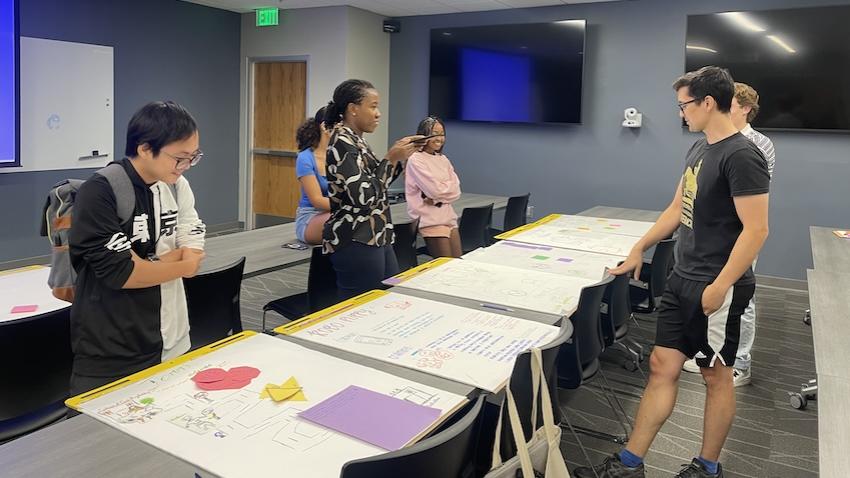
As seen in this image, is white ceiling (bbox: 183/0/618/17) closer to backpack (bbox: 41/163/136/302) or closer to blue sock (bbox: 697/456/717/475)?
blue sock (bbox: 697/456/717/475)

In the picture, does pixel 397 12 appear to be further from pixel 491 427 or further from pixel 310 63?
pixel 491 427

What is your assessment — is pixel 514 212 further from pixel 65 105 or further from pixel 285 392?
pixel 65 105

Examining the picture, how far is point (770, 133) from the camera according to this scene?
5.92 meters

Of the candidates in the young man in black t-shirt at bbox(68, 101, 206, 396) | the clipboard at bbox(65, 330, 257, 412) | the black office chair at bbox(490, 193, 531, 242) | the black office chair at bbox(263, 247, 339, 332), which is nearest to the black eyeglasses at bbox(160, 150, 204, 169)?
the young man in black t-shirt at bbox(68, 101, 206, 396)

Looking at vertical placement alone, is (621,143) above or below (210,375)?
above

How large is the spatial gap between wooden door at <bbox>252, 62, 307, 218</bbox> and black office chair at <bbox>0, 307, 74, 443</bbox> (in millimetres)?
5821

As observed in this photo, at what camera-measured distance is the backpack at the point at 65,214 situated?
5.37 feet

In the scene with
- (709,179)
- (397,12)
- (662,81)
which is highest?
(397,12)

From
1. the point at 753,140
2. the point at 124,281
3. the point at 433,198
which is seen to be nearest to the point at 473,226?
the point at 433,198

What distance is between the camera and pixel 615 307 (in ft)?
9.67

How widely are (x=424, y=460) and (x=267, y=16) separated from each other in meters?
7.21

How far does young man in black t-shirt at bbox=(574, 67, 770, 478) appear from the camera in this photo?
2113mm

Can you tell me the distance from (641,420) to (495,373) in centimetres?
96

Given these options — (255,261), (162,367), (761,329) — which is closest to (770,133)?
(761,329)
